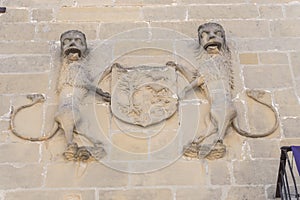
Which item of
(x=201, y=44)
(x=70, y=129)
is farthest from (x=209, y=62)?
(x=70, y=129)

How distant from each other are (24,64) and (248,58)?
1.76 m

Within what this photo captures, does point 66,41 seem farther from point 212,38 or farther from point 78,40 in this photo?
point 212,38

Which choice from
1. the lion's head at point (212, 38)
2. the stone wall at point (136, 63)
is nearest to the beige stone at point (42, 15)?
the stone wall at point (136, 63)

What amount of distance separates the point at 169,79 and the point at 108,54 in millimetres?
590

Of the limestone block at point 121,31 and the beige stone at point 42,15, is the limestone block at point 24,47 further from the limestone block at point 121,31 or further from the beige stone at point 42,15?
the limestone block at point 121,31

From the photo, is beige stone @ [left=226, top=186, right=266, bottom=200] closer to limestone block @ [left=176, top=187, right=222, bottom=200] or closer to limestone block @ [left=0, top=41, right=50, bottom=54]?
limestone block @ [left=176, top=187, right=222, bottom=200]

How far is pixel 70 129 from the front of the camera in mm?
5773

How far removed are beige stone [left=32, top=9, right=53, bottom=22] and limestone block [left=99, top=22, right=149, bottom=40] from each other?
46 centimetres

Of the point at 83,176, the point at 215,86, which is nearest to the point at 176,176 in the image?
the point at 83,176

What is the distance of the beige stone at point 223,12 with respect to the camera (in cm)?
670

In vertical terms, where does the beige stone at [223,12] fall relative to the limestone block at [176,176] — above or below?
above

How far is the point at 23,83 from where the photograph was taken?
244 inches

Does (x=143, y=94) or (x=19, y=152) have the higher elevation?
(x=143, y=94)

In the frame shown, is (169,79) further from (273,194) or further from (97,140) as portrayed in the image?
(273,194)
